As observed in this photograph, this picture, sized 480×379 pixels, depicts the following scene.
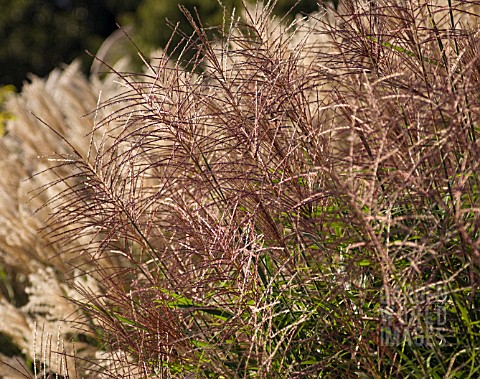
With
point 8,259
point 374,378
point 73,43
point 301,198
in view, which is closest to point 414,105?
point 301,198

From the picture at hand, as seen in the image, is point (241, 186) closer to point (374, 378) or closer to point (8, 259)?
point (374, 378)

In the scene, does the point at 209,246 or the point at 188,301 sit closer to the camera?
the point at 209,246

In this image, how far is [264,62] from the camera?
227 centimetres

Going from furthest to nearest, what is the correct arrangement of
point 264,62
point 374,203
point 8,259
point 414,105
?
point 8,259
point 264,62
point 414,105
point 374,203

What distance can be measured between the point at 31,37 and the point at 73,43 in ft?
3.80

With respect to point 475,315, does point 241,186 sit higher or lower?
higher

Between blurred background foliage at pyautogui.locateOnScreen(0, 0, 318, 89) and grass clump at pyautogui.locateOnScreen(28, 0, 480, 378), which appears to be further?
blurred background foliage at pyautogui.locateOnScreen(0, 0, 318, 89)

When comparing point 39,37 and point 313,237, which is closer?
point 313,237

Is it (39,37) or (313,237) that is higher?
(39,37)

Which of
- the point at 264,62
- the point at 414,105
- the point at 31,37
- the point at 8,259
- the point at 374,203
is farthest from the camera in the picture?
the point at 31,37

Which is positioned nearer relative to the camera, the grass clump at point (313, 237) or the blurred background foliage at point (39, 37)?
the grass clump at point (313, 237)

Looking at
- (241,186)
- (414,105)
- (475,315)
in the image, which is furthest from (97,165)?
(475,315)

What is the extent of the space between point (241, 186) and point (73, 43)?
2303cm

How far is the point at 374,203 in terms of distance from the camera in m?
1.69
